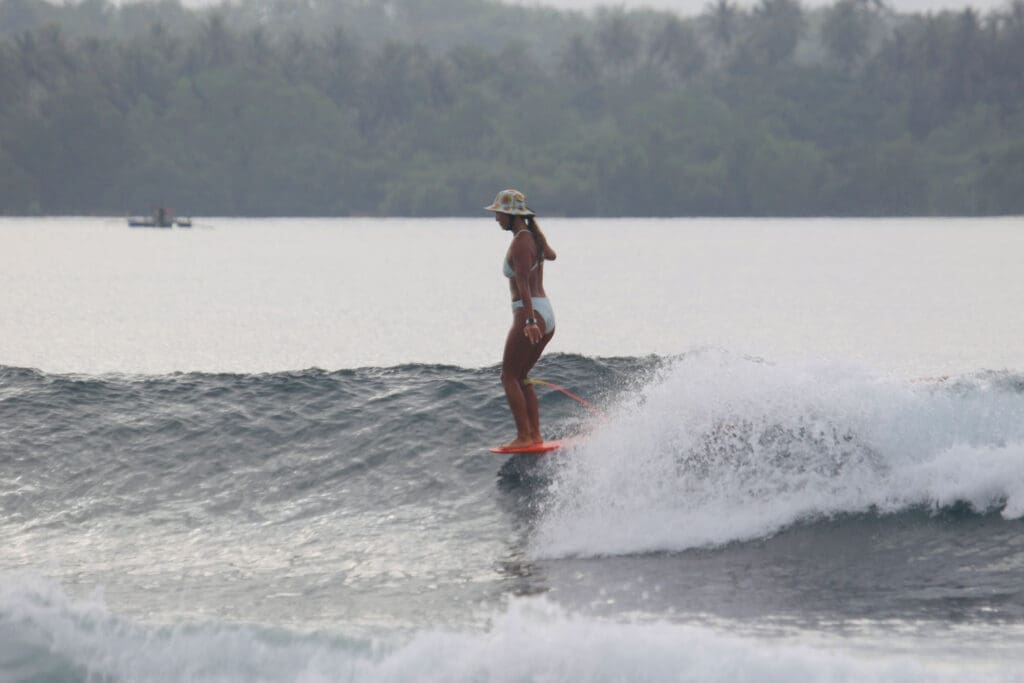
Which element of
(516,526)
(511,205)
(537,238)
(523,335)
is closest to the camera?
(516,526)

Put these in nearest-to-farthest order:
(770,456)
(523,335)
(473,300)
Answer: (770,456) < (523,335) < (473,300)

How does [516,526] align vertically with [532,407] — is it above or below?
below

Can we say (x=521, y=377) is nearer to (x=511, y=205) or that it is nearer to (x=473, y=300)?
(x=511, y=205)

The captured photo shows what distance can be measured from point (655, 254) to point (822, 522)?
72.3 meters

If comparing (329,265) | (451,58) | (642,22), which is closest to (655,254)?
(329,265)

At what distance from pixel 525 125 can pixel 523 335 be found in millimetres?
123434

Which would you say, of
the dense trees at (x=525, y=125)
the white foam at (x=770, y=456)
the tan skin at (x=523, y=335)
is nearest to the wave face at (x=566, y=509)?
the white foam at (x=770, y=456)

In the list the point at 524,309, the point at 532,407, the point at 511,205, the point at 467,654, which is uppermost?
the point at 511,205

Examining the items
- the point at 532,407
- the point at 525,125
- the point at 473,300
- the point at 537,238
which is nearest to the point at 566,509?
the point at 532,407

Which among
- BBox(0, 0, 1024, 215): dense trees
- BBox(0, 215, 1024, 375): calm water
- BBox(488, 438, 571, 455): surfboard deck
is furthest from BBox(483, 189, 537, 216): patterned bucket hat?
BBox(0, 0, 1024, 215): dense trees

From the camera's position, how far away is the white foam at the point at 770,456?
28.0ft

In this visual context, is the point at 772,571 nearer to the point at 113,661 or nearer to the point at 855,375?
the point at 855,375

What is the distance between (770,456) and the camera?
923 cm

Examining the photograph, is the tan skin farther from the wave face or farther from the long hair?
the wave face
